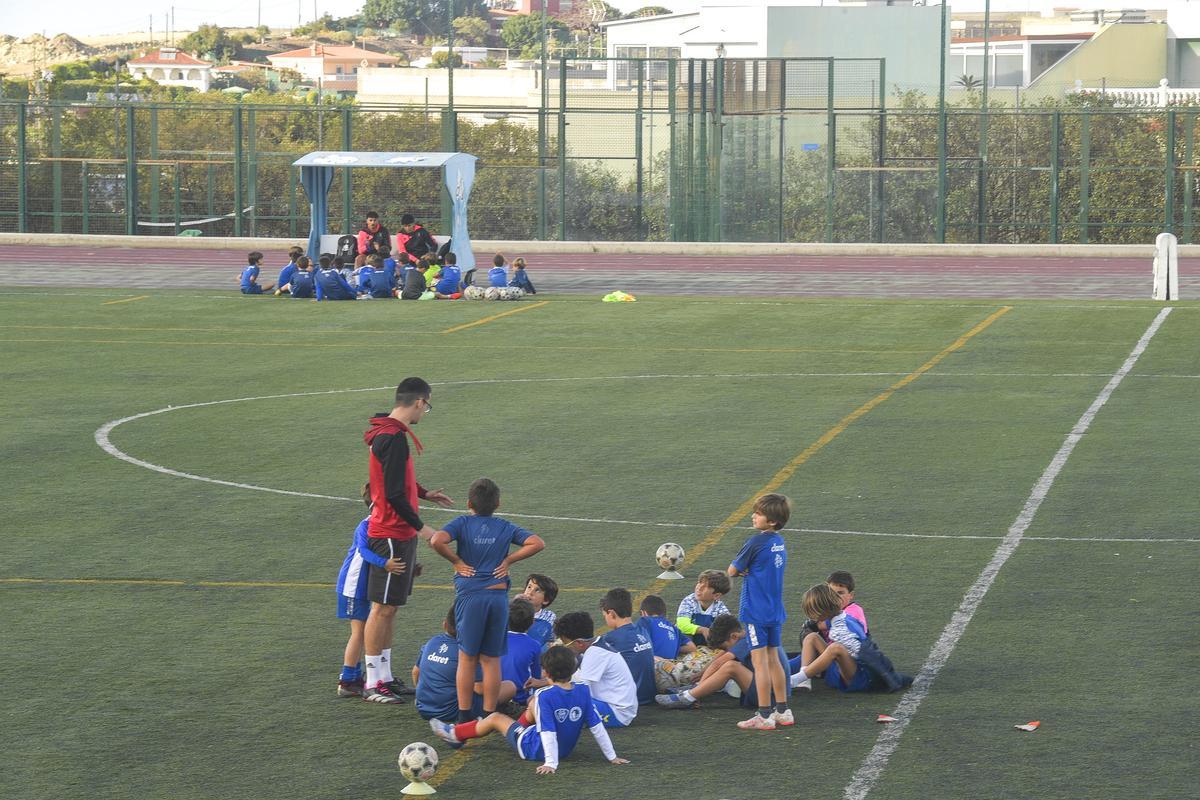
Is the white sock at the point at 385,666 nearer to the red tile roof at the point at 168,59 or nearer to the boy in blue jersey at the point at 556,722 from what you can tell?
the boy in blue jersey at the point at 556,722

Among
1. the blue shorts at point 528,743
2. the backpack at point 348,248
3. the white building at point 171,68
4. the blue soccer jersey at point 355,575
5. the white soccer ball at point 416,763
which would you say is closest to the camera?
the white soccer ball at point 416,763

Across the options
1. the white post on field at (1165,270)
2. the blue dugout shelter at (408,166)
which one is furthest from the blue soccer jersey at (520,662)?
the blue dugout shelter at (408,166)

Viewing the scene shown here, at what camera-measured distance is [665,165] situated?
47406mm

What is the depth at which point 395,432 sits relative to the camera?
30.8ft

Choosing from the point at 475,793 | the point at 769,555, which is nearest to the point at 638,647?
the point at 769,555

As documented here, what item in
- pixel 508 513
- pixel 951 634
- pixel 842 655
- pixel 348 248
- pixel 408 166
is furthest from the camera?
pixel 408 166

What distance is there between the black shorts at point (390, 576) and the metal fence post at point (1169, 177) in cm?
3919

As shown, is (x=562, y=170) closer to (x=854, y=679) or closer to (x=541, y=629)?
(x=541, y=629)

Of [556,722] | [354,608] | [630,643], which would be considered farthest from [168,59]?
[556,722]

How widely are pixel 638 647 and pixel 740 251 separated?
37314 mm

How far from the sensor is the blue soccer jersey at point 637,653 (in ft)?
31.7

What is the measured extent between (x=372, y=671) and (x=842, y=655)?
8.76ft

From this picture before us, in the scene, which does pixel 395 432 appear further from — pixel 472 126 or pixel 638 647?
pixel 472 126

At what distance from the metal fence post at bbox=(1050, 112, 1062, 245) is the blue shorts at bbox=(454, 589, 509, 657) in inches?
1541
